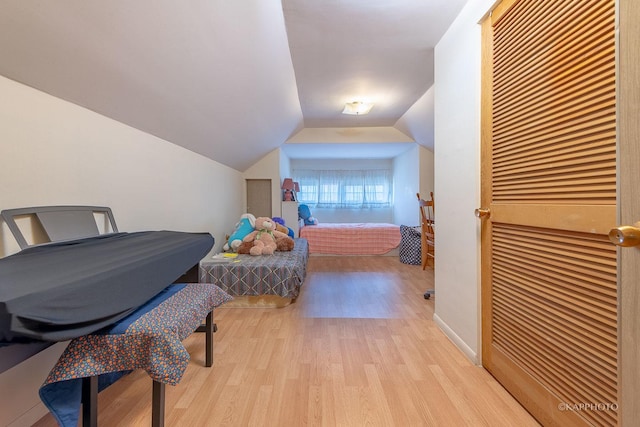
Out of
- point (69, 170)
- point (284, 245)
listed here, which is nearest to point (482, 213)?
point (69, 170)

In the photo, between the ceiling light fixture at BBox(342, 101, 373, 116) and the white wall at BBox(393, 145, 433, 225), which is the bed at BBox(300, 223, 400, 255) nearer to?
the white wall at BBox(393, 145, 433, 225)

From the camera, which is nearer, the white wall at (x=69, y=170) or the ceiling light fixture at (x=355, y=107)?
the white wall at (x=69, y=170)

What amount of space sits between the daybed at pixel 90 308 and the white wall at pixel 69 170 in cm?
13

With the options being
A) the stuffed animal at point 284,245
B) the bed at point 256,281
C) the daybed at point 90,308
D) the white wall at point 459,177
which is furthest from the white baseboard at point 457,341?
the stuffed animal at point 284,245

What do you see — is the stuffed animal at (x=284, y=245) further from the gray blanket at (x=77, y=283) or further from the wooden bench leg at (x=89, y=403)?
the wooden bench leg at (x=89, y=403)

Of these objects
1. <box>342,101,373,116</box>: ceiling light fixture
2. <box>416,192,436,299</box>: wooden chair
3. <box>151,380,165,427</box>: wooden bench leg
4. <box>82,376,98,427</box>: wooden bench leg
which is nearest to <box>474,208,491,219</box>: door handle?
<box>151,380,165,427</box>: wooden bench leg

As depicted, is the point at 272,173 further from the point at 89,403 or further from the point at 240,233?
the point at 89,403

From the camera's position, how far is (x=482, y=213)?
1509mm

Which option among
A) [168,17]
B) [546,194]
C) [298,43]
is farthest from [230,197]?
[546,194]

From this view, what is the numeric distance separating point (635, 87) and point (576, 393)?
106 cm

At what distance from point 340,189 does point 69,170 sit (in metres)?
5.91

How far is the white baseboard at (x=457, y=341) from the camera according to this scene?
5.24 feet

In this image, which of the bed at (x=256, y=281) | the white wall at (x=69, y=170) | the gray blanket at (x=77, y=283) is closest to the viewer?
the gray blanket at (x=77, y=283)

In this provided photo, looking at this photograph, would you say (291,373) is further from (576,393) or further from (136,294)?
(576,393)
